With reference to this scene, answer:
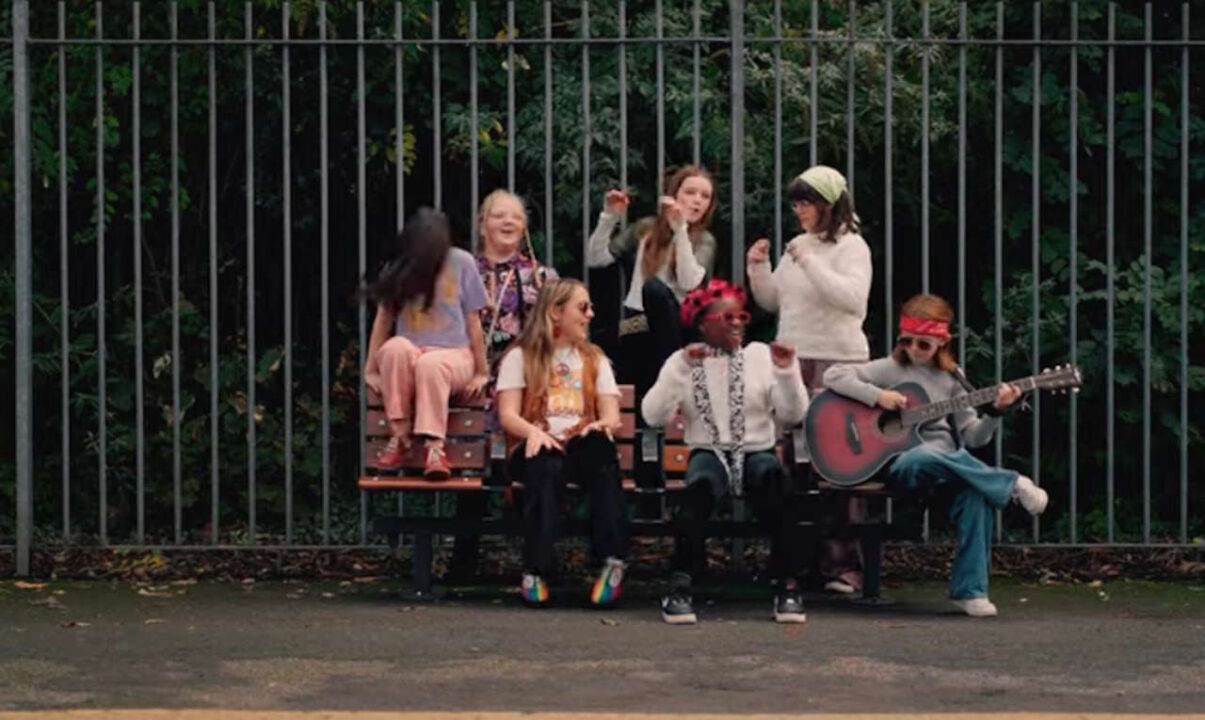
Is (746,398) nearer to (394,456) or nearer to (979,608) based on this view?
(979,608)

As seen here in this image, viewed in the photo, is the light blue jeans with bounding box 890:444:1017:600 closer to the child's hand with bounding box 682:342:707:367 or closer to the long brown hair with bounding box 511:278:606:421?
the child's hand with bounding box 682:342:707:367

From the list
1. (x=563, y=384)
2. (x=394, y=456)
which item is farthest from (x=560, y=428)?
(x=394, y=456)

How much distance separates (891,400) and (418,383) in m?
1.84

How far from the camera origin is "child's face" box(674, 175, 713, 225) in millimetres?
11562

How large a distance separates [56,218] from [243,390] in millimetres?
1313

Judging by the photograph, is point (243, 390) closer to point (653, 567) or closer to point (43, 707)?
point (653, 567)

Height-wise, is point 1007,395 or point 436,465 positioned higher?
point 1007,395

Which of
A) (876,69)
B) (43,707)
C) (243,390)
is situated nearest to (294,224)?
(243,390)

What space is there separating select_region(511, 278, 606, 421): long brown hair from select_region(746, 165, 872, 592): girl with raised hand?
33.1 inches

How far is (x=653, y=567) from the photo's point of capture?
1247 cm

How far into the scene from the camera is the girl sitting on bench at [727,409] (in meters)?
10.8

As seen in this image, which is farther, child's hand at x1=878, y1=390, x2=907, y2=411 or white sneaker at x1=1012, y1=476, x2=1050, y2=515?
child's hand at x1=878, y1=390, x2=907, y2=411

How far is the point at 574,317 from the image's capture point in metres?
11.0

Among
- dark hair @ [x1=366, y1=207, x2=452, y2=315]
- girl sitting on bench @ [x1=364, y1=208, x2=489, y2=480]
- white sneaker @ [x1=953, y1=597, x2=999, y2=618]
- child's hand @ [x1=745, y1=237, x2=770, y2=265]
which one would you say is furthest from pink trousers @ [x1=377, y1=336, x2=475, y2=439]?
white sneaker @ [x1=953, y1=597, x2=999, y2=618]
